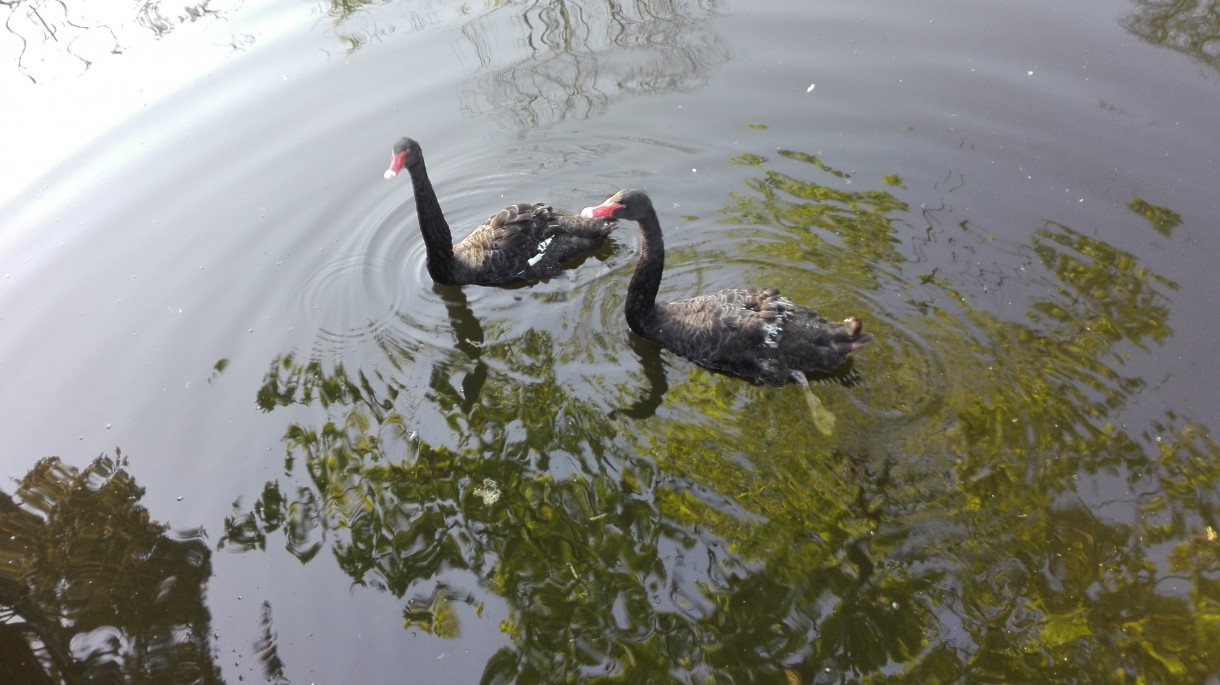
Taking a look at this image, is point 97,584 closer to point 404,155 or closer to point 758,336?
point 404,155

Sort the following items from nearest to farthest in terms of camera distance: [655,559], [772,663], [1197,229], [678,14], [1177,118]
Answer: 1. [772,663]
2. [655,559]
3. [1197,229]
4. [1177,118]
5. [678,14]

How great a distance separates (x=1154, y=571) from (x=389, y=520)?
155 inches

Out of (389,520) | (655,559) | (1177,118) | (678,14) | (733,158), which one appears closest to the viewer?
(655,559)

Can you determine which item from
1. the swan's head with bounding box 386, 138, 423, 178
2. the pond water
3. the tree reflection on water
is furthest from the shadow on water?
the swan's head with bounding box 386, 138, 423, 178

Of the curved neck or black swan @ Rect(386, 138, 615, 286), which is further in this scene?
black swan @ Rect(386, 138, 615, 286)

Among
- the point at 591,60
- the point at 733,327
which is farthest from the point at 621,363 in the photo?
the point at 591,60

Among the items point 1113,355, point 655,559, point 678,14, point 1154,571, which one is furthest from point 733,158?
point 1154,571

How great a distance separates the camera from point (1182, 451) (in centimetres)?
444

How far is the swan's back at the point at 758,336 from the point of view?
16.2 ft

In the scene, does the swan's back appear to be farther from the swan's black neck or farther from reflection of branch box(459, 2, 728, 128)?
reflection of branch box(459, 2, 728, 128)

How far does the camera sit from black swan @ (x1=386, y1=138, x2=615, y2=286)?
596 cm

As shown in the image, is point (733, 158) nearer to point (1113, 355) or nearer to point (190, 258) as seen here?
point (1113, 355)

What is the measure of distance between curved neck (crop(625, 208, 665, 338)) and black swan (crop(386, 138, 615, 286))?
2.61 feet

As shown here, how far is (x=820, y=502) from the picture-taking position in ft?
14.6
